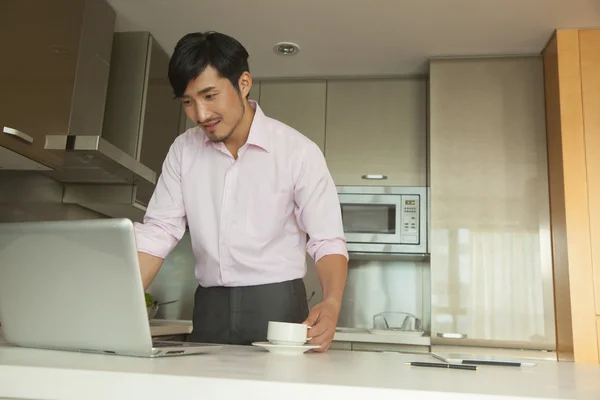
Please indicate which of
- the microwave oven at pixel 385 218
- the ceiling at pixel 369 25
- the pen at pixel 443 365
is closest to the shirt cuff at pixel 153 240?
the pen at pixel 443 365

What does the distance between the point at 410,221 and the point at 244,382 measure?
2.38 meters

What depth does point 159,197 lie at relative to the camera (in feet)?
4.91

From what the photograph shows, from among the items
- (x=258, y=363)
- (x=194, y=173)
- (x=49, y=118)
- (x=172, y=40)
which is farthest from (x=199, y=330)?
(x=172, y=40)

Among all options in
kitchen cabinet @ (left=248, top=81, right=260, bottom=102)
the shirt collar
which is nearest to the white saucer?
the shirt collar

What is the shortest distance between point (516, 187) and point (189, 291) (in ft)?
6.17

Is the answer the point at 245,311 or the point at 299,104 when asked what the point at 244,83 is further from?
the point at 299,104

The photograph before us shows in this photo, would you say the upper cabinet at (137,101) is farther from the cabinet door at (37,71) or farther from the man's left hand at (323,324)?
the man's left hand at (323,324)

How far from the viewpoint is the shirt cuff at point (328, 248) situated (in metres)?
1.36

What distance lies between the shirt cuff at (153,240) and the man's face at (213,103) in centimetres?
27

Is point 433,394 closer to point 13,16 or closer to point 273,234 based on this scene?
point 273,234

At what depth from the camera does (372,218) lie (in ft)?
9.59

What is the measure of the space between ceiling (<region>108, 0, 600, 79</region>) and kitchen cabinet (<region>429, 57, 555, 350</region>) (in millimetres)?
169

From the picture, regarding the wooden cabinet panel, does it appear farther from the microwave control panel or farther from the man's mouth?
the man's mouth

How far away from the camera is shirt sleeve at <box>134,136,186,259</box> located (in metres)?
1.41
